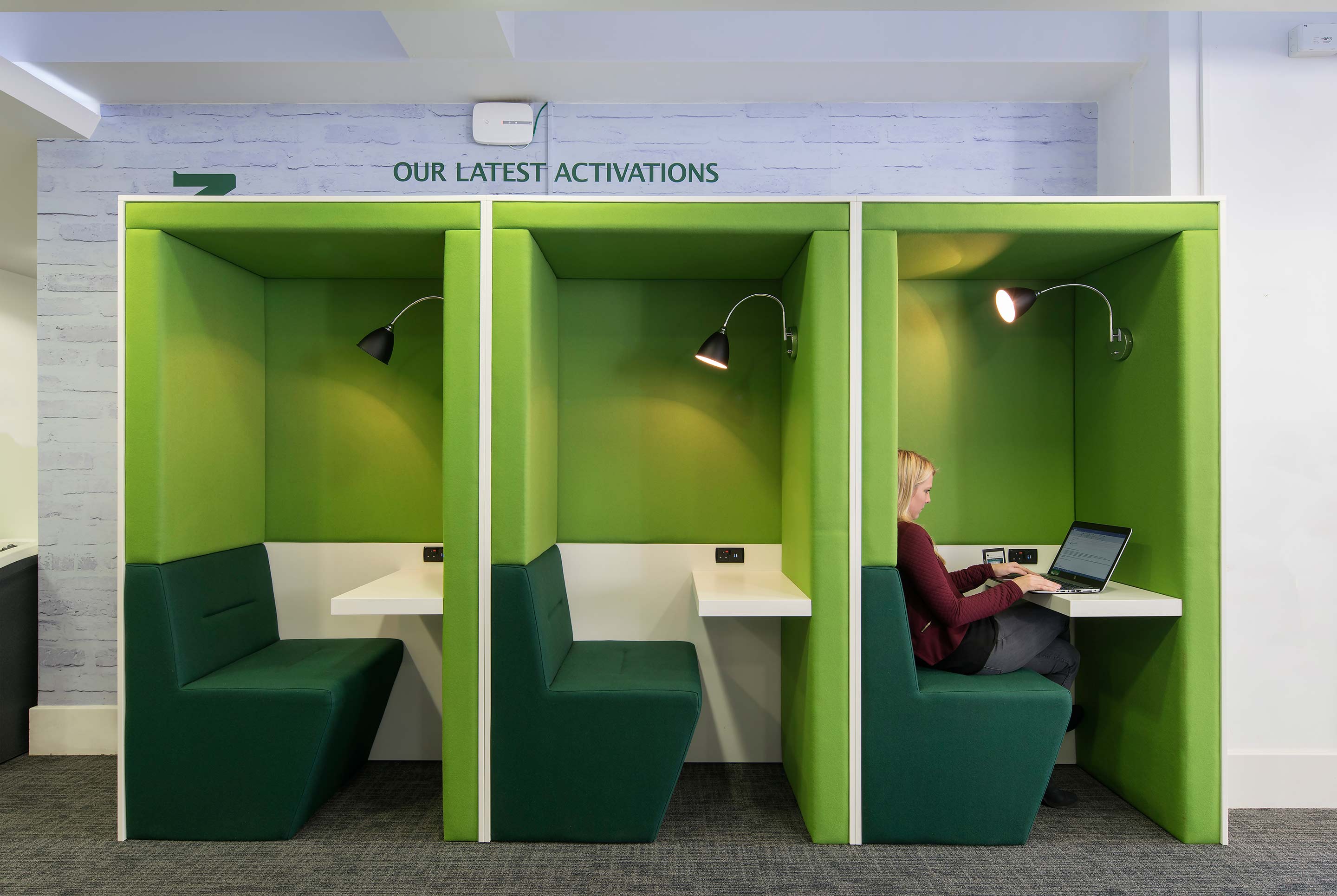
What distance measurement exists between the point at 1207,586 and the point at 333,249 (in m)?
3.46

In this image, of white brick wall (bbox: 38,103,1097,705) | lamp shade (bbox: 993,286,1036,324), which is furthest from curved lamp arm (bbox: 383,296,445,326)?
lamp shade (bbox: 993,286,1036,324)

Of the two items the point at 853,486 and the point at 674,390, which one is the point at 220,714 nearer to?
the point at 674,390

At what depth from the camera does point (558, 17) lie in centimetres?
326

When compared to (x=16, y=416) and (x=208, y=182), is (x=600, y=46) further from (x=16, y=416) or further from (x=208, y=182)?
(x=16, y=416)

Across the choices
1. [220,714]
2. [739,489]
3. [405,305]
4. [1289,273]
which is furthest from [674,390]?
[1289,273]

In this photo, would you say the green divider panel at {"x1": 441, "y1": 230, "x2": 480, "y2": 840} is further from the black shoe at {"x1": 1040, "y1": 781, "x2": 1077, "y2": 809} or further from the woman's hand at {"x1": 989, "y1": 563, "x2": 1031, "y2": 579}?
the black shoe at {"x1": 1040, "y1": 781, "x2": 1077, "y2": 809}

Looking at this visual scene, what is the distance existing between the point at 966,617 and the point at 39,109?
14.1 feet

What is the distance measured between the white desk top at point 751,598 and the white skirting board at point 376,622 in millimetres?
1314

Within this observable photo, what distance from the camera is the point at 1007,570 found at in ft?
9.91

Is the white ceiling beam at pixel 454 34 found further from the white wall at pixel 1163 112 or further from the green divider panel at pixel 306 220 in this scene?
the white wall at pixel 1163 112

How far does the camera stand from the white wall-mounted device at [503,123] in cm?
349

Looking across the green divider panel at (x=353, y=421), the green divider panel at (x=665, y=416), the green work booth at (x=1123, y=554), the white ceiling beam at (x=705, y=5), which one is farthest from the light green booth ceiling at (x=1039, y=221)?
the green divider panel at (x=353, y=421)

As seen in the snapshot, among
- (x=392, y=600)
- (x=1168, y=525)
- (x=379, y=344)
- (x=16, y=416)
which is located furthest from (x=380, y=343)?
(x=16, y=416)

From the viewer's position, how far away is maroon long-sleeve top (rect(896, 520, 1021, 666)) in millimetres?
2729
